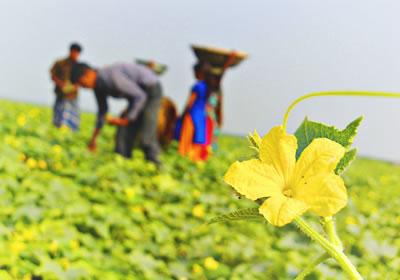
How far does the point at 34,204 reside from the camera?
242 cm

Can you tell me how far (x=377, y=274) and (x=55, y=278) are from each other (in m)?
1.23

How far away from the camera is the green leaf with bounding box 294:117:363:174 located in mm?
294

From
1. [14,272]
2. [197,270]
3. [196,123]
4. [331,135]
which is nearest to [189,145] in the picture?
[196,123]

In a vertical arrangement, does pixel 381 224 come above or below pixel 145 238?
above

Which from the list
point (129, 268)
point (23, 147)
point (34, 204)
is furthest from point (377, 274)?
point (23, 147)

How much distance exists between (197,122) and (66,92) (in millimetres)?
2126

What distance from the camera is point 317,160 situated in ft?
0.92

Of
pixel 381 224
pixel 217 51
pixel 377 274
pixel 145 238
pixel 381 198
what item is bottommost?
pixel 381 198

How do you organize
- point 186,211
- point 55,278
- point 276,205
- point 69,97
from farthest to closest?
1. point 69,97
2. point 186,211
3. point 55,278
4. point 276,205

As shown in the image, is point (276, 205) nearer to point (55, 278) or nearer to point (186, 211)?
point (55, 278)

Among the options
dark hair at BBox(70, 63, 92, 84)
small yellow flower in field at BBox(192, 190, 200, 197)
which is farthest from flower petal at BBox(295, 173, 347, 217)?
dark hair at BBox(70, 63, 92, 84)

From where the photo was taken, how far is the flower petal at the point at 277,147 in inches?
11.3

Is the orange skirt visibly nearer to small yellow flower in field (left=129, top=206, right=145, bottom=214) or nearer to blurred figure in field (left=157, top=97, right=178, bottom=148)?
blurred figure in field (left=157, top=97, right=178, bottom=148)

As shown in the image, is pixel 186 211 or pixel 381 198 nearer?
pixel 186 211
